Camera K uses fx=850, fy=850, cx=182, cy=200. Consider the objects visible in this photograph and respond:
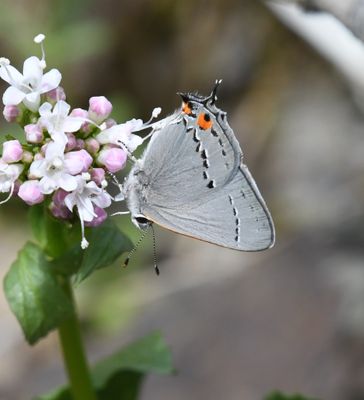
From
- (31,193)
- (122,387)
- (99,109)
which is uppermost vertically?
(99,109)

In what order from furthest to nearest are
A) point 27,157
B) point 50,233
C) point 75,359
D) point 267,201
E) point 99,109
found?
point 267,201 → point 75,359 → point 50,233 → point 99,109 → point 27,157

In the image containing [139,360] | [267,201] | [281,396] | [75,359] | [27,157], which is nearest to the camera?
[27,157]

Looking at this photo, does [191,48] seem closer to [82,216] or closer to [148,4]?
[148,4]

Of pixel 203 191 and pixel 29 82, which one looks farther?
A: pixel 203 191

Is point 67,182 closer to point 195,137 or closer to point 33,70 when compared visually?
point 33,70

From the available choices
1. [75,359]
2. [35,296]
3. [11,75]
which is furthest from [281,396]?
[11,75]

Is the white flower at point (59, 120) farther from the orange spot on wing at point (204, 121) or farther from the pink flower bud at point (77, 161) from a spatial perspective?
the orange spot on wing at point (204, 121)
